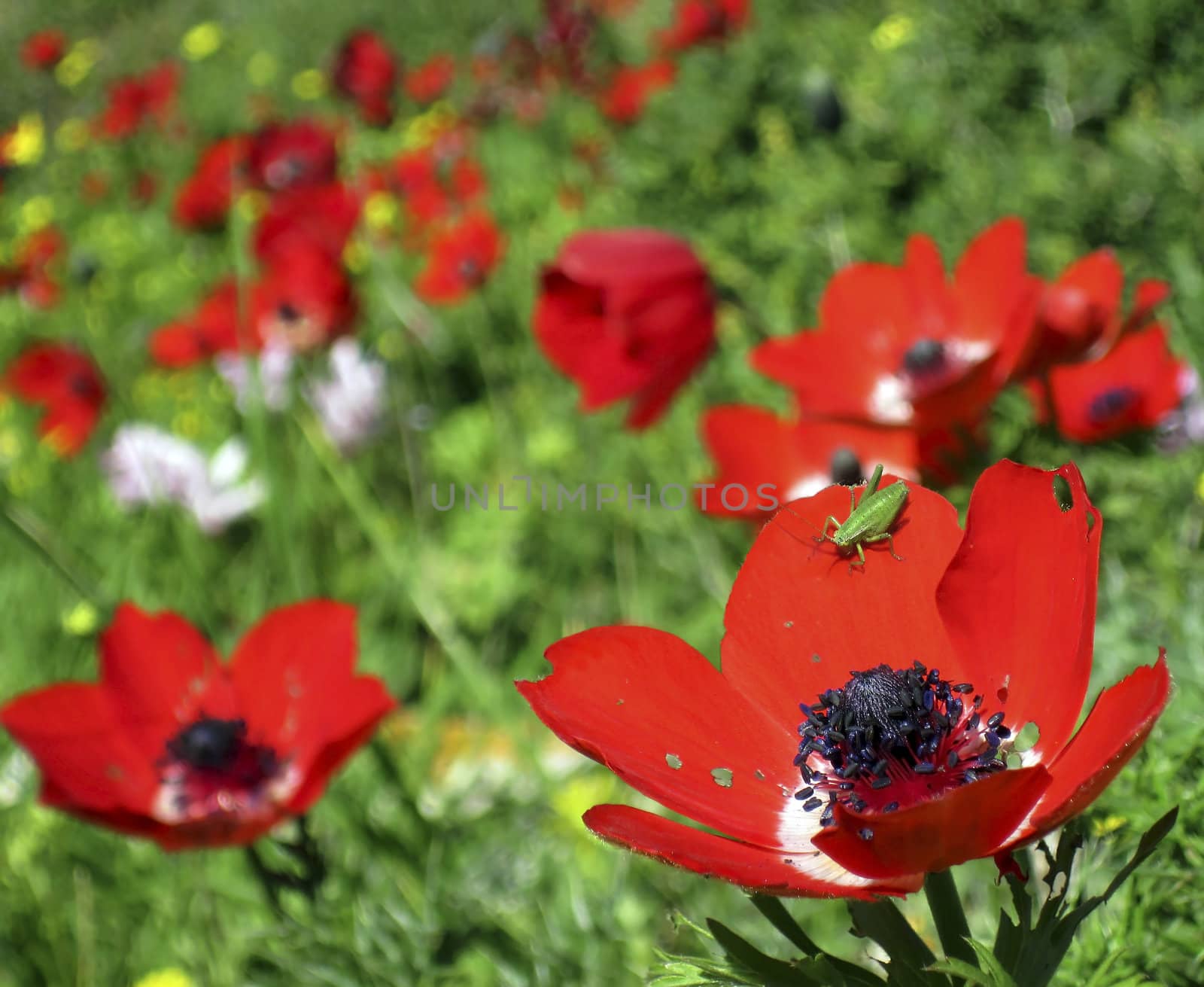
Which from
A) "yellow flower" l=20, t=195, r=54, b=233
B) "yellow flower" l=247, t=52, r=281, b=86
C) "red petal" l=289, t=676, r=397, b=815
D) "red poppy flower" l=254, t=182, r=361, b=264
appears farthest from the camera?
A: "yellow flower" l=247, t=52, r=281, b=86

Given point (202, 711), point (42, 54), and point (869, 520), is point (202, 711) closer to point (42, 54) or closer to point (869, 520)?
point (869, 520)

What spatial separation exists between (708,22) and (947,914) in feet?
8.24

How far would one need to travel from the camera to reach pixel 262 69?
→ 562cm

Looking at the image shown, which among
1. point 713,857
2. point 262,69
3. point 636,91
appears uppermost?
point 713,857

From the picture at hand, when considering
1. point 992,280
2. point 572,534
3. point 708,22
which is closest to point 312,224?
point 572,534

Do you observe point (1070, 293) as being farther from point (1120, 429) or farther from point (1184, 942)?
point (1184, 942)

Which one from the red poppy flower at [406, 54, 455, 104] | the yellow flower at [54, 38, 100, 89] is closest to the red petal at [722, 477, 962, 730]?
the red poppy flower at [406, 54, 455, 104]

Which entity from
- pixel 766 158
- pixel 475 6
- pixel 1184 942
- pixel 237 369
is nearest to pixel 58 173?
pixel 475 6

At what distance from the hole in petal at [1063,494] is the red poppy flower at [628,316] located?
77 cm

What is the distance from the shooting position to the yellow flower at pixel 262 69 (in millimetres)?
5469

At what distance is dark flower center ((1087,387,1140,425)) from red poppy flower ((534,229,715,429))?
44 cm

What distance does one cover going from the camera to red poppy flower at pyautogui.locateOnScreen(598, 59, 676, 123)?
2.67 m

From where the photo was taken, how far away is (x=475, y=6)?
6676 millimetres

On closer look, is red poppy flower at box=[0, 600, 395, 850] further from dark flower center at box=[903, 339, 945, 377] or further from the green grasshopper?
dark flower center at box=[903, 339, 945, 377]
